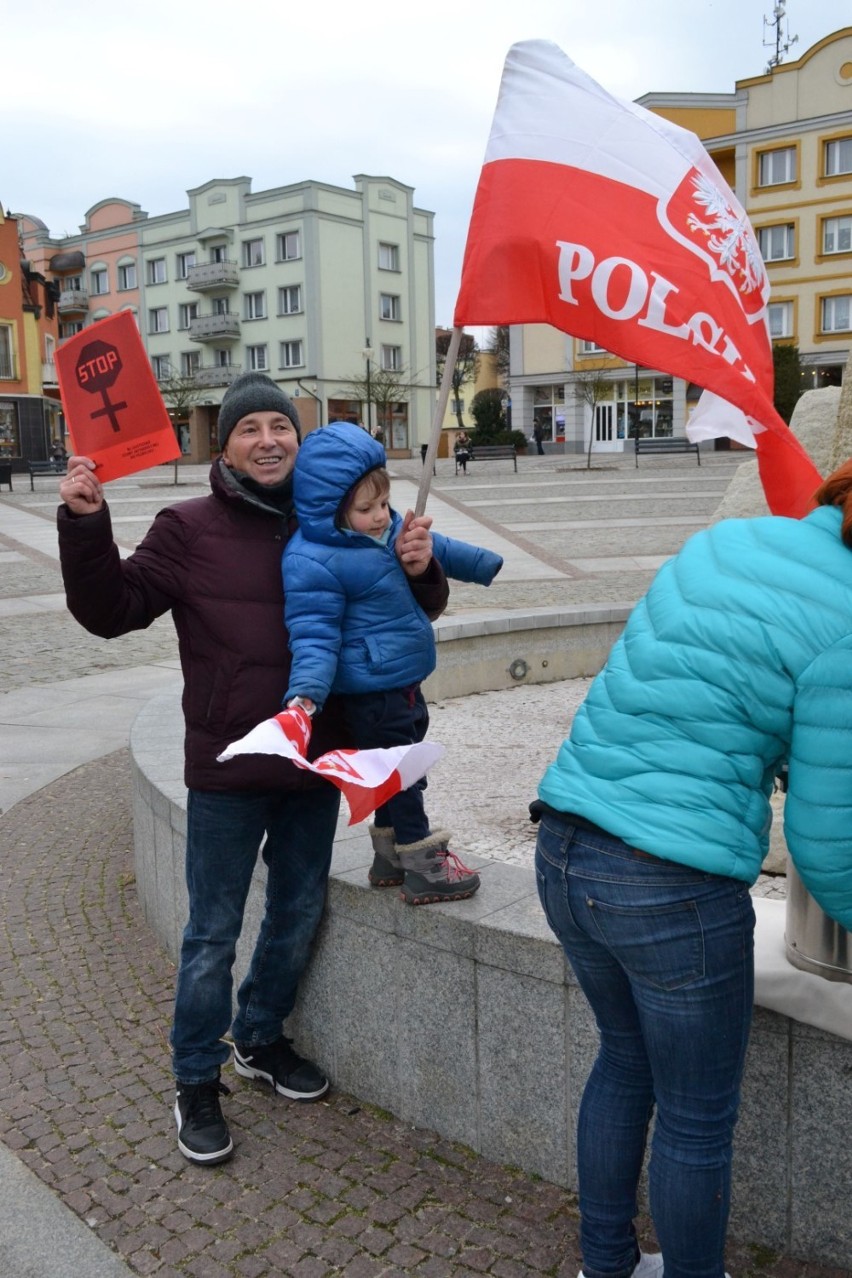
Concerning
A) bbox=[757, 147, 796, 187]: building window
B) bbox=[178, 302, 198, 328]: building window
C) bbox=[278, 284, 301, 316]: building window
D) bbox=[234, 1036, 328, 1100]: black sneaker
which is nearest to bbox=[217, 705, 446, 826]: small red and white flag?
bbox=[234, 1036, 328, 1100]: black sneaker

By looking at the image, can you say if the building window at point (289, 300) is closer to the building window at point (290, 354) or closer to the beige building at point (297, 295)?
the beige building at point (297, 295)

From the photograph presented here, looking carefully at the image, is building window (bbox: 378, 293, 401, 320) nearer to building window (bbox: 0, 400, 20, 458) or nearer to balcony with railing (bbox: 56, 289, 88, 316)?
building window (bbox: 0, 400, 20, 458)

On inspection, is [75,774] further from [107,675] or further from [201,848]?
[201,848]

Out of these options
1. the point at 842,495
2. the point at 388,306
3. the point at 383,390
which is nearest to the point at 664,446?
the point at 383,390

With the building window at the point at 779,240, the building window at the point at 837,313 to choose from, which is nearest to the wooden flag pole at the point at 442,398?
the building window at the point at 837,313

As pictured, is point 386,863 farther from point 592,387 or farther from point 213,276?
point 213,276

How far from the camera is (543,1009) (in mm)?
2990

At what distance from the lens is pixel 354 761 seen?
8.97 ft

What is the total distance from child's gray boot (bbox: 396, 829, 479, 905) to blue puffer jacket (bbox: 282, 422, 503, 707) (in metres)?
0.46

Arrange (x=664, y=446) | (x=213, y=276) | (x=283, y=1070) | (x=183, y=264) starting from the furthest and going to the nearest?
A: (x=183, y=264) < (x=213, y=276) < (x=664, y=446) < (x=283, y=1070)

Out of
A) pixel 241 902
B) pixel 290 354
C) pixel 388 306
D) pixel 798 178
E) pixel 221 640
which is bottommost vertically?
pixel 241 902

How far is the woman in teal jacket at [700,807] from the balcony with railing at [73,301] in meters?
73.6

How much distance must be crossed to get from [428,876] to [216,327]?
61689 millimetres

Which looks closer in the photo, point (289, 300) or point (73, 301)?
point (289, 300)
